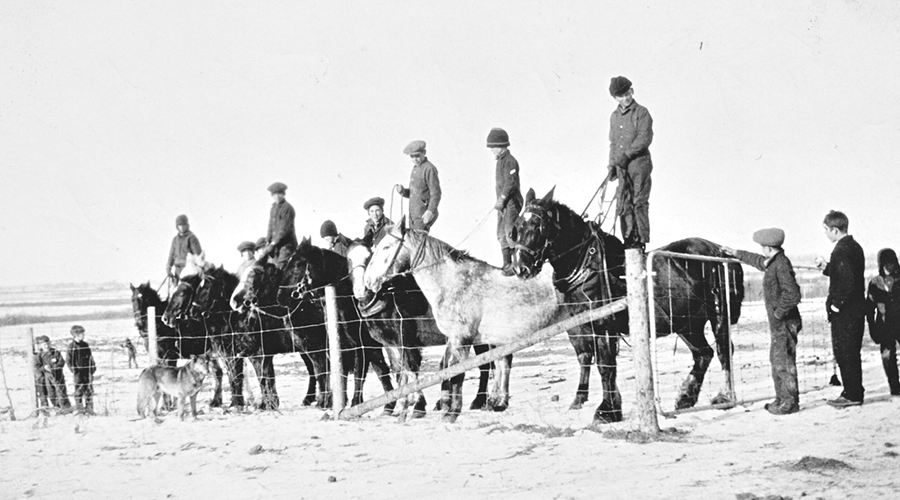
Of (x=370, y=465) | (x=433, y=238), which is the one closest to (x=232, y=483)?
(x=370, y=465)

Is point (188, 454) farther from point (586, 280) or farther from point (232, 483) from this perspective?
point (586, 280)

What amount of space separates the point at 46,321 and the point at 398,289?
90.0 ft

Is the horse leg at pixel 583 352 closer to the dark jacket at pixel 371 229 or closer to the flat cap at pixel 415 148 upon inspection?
the flat cap at pixel 415 148

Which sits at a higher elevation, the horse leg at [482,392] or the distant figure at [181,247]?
the distant figure at [181,247]

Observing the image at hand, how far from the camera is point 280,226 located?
12.7 metres

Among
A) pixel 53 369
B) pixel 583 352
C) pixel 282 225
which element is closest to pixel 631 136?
pixel 583 352

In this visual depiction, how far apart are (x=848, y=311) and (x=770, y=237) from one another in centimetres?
107

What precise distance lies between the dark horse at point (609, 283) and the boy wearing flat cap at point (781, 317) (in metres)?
0.86

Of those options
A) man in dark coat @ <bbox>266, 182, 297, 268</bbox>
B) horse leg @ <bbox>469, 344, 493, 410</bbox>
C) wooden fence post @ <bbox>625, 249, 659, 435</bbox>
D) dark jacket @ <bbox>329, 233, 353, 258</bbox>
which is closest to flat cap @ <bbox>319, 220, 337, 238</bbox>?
dark jacket @ <bbox>329, 233, 353, 258</bbox>

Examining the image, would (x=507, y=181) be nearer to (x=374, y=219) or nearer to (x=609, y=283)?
(x=609, y=283)

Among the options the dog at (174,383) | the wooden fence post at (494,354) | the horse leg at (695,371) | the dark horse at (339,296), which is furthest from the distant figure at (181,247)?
the horse leg at (695,371)

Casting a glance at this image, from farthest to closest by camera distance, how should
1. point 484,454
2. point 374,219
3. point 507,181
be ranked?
point 374,219
point 507,181
point 484,454

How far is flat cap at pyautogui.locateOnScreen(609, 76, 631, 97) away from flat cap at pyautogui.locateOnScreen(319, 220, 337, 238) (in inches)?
212

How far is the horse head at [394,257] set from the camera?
34.0 ft
